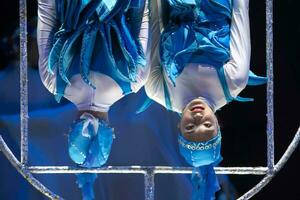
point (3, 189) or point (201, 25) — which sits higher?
point (201, 25)

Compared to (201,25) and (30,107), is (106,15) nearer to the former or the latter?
(201,25)

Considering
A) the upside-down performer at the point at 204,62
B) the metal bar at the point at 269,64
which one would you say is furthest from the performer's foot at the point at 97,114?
the metal bar at the point at 269,64

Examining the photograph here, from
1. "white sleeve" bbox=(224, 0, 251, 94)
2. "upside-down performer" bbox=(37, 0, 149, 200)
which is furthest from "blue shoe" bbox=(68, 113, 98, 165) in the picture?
"white sleeve" bbox=(224, 0, 251, 94)

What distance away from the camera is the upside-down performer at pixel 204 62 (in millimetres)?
1076

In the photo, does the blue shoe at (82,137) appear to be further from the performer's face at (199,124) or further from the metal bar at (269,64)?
the metal bar at (269,64)

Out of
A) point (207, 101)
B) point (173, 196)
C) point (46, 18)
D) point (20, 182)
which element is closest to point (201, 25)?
point (207, 101)

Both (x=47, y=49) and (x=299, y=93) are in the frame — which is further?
(x=299, y=93)

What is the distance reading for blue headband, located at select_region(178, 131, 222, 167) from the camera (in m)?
1.06

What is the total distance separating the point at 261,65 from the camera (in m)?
1.41

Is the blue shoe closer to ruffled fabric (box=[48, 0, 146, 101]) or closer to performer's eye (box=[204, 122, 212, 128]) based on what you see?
ruffled fabric (box=[48, 0, 146, 101])

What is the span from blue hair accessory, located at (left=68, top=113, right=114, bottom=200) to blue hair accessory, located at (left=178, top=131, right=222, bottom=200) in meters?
0.11

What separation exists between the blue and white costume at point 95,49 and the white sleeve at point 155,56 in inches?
0.7

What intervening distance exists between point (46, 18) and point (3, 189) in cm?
53

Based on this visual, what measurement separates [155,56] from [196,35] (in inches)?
3.1
